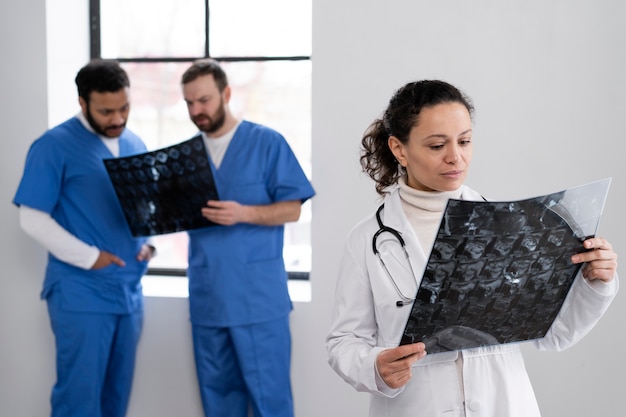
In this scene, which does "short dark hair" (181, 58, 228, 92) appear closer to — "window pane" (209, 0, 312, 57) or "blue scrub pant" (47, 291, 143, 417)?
"window pane" (209, 0, 312, 57)

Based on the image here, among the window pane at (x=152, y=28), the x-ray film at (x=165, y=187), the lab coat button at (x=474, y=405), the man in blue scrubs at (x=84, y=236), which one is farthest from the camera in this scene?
the window pane at (x=152, y=28)

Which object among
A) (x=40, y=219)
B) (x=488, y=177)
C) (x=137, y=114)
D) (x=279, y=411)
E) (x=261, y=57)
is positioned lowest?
(x=279, y=411)

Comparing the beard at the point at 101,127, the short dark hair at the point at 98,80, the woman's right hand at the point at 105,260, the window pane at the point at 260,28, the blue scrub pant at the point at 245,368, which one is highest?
the window pane at the point at 260,28

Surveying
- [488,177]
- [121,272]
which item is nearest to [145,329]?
[121,272]

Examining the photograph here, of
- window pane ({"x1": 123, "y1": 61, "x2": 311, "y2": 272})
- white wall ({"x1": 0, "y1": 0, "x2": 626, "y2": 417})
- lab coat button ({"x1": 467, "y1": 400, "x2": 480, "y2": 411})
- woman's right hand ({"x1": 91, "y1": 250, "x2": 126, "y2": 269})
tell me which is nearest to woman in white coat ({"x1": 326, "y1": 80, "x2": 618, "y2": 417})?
lab coat button ({"x1": 467, "y1": 400, "x2": 480, "y2": 411})

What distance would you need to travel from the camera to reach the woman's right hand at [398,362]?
1172 millimetres

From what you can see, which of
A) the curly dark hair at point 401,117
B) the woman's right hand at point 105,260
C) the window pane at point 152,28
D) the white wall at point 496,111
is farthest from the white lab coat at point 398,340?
the window pane at point 152,28

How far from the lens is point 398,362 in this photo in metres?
1.19

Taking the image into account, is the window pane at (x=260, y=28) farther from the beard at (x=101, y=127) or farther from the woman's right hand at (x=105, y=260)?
the woman's right hand at (x=105, y=260)

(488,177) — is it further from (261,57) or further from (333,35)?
(261,57)

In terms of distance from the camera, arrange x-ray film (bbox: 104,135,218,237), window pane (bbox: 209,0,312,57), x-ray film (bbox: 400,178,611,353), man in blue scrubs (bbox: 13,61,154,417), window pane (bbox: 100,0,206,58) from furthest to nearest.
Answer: window pane (bbox: 100,0,206,58) < window pane (bbox: 209,0,312,57) < man in blue scrubs (bbox: 13,61,154,417) < x-ray film (bbox: 104,135,218,237) < x-ray film (bbox: 400,178,611,353)

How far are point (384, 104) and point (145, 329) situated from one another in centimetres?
122

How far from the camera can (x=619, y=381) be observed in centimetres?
241

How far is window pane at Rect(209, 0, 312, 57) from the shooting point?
288cm
